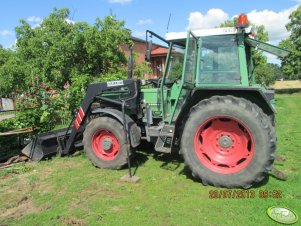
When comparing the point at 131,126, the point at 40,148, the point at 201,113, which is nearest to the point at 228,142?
the point at 201,113

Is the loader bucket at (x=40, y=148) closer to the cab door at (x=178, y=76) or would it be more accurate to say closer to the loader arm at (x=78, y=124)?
the loader arm at (x=78, y=124)

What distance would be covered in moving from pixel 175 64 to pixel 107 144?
2.01 m

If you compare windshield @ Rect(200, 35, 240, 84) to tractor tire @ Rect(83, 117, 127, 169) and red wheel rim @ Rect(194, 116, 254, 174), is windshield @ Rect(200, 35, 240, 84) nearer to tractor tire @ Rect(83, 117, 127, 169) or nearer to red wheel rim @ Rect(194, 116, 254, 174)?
red wheel rim @ Rect(194, 116, 254, 174)

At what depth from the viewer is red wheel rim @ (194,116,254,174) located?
191 inches

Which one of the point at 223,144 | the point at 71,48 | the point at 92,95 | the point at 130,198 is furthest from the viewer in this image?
the point at 71,48

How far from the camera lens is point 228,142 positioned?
195 inches

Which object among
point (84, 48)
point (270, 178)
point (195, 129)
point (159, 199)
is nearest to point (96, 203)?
point (159, 199)

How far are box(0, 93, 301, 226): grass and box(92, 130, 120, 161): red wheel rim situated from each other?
0.32 meters

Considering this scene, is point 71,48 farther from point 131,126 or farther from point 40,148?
A: point 131,126

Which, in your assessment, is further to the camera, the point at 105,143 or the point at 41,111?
the point at 41,111

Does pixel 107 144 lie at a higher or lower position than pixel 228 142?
lower

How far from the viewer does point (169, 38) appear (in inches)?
225

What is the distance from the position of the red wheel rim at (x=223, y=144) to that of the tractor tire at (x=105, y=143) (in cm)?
156
